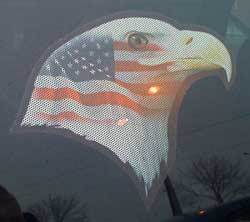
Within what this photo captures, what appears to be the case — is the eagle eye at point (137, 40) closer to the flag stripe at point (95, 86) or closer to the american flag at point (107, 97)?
the american flag at point (107, 97)

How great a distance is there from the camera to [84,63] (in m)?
1.82

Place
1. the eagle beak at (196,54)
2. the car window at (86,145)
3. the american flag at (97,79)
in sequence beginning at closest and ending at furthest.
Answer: the car window at (86,145)
the american flag at (97,79)
the eagle beak at (196,54)

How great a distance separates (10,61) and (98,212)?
0.59 metres

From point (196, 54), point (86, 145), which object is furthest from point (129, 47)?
point (86, 145)

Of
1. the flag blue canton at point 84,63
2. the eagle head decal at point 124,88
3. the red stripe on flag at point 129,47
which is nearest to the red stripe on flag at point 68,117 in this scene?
the eagle head decal at point 124,88

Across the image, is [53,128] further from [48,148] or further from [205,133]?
[205,133]

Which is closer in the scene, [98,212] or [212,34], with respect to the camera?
[98,212]

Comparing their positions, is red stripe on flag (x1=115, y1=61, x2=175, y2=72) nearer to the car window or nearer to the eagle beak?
the eagle beak

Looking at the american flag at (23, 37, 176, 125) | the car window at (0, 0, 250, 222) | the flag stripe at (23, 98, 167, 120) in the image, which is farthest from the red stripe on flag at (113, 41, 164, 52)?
the flag stripe at (23, 98, 167, 120)

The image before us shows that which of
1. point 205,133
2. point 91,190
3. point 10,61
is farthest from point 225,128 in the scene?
point 10,61

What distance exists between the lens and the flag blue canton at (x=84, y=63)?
181 centimetres

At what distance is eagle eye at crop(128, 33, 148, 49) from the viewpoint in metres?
1.87

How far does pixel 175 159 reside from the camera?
1.76 metres

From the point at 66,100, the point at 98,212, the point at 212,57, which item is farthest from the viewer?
the point at 212,57
